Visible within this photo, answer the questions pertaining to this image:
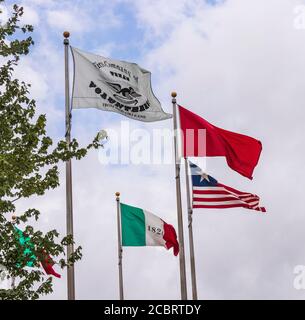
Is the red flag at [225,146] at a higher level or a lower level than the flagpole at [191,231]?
higher

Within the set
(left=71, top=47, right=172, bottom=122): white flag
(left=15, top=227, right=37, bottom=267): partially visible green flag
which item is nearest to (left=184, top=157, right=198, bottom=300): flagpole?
(left=71, top=47, right=172, bottom=122): white flag

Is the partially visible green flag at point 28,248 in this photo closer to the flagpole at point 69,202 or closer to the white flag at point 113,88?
the flagpole at point 69,202

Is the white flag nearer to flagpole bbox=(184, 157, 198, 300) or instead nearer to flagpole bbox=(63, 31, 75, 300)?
flagpole bbox=(63, 31, 75, 300)

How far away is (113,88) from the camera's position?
22.1 m

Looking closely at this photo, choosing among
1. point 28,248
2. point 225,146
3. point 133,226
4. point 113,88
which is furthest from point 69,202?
point 133,226

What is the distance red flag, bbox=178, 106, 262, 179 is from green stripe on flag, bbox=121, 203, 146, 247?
5.27 metres

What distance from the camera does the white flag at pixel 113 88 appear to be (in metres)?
21.6

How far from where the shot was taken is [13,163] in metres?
18.9

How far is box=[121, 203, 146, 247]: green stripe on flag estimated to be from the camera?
2880 centimetres

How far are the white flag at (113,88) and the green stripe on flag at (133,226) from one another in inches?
Answer: 271

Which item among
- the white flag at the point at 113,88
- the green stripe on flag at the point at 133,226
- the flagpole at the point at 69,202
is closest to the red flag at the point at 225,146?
the white flag at the point at 113,88

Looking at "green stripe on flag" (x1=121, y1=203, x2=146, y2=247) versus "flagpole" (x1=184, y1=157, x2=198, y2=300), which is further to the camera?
"flagpole" (x1=184, y1=157, x2=198, y2=300)
